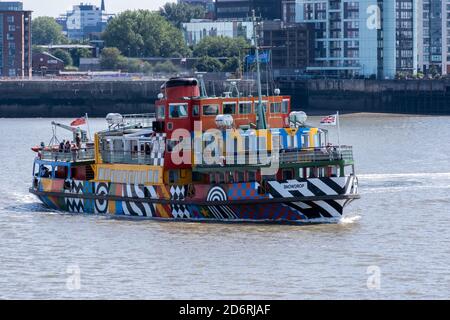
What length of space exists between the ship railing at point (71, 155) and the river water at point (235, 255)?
190cm

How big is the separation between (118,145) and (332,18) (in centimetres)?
10051

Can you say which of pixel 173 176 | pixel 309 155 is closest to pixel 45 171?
pixel 173 176

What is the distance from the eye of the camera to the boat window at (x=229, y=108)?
4646 cm

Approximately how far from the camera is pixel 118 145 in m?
49.0

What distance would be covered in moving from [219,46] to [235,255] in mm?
123307

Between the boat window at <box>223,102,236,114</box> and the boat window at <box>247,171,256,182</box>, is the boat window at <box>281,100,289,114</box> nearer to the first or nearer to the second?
the boat window at <box>223,102,236,114</box>

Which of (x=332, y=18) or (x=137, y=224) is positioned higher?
(x=332, y=18)

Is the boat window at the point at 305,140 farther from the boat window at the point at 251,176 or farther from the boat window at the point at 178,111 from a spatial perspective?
the boat window at the point at 178,111

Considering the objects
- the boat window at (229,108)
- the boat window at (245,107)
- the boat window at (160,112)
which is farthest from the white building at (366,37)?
the boat window at (229,108)

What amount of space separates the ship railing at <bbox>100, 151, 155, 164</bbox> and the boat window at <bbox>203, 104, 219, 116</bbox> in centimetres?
247

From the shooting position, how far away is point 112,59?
168375 mm

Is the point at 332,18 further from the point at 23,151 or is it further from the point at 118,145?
the point at 118,145
